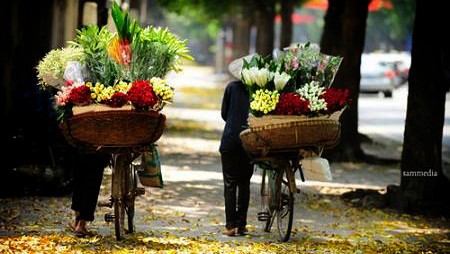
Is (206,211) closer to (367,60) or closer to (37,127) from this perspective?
(37,127)

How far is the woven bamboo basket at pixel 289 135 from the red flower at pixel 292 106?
83 mm

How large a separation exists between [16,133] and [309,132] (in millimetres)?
4990

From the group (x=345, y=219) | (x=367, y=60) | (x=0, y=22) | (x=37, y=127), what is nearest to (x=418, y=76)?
(x=345, y=219)

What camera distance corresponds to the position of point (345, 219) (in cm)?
1229

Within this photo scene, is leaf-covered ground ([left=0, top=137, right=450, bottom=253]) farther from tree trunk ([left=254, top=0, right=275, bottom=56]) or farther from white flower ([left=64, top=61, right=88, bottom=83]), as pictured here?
tree trunk ([left=254, top=0, right=275, bottom=56])

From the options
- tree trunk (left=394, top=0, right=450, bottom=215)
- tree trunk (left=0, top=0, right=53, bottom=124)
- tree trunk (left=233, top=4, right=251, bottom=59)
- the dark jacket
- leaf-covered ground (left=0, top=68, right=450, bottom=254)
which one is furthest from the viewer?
tree trunk (left=233, top=4, right=251, bottom=59)

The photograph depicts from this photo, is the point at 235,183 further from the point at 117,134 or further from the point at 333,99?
the point at 117,134

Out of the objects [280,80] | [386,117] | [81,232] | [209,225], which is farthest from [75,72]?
[386,117]

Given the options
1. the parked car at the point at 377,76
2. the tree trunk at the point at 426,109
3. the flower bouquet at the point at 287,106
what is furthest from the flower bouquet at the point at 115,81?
the parked car at the point at 377,76

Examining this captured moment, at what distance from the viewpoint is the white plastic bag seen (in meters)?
9.84

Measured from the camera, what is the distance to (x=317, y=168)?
9.90m

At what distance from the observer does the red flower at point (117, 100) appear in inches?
360

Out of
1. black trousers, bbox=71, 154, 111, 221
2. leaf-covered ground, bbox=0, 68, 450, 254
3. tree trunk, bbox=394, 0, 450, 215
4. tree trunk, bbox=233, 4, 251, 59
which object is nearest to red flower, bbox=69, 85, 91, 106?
black trousers, bbox=71, 154, 111, 221

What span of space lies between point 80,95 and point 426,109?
6.19 meters
